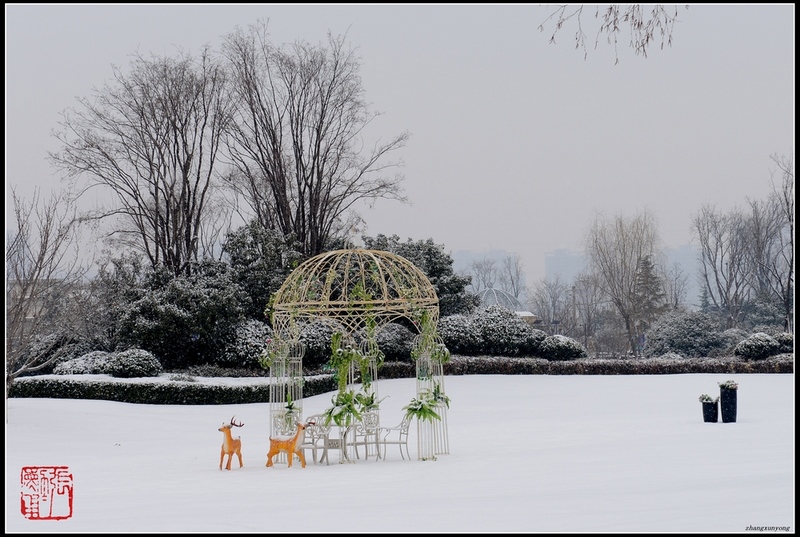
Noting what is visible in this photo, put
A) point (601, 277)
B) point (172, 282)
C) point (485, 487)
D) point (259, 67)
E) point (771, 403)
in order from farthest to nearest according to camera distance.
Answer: point (601, 277) < point (259, 67) < point (172, 282) < point (771, 403) < point (485, 487)

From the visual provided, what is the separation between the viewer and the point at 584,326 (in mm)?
43062

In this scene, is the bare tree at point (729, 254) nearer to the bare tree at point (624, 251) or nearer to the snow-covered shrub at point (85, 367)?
the bare tree at point (624, 251)

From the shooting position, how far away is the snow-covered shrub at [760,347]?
→ 938 inches

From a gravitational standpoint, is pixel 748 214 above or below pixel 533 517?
above

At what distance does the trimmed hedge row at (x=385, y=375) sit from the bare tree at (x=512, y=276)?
27022 mm

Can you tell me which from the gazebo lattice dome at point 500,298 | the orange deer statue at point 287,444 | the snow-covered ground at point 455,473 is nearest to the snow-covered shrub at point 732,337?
the snow-covered ground at point 455,473

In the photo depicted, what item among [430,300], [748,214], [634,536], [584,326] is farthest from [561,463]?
[584,326]

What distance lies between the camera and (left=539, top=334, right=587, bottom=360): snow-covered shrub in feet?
79.6

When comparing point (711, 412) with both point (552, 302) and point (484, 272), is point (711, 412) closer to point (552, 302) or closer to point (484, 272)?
point (552, 302)

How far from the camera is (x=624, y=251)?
36750mm

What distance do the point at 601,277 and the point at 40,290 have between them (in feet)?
105

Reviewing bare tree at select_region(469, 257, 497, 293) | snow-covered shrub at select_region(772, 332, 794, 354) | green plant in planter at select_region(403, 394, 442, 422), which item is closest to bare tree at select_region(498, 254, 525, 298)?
bare tree at select_region(469, 257, 497, 293)

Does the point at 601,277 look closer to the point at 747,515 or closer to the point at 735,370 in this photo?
the point at 735,370

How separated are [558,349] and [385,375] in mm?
5398
